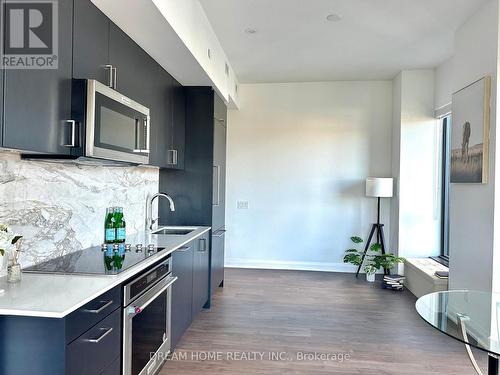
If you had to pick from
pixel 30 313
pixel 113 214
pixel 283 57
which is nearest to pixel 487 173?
pixel 283 57

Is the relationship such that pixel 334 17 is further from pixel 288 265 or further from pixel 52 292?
pixel 288 265

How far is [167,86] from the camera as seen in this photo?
335 centimetres

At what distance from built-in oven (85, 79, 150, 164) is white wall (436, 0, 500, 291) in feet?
8.80

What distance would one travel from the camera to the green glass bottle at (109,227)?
8.93ft

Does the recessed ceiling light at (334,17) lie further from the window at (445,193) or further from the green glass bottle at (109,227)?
the green glass bottle at (109,227)

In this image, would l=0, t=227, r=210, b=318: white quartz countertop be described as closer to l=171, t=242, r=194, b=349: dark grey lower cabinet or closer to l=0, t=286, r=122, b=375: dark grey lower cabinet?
l=0, t=286, r=122, b=375: dark grey lower cabinet

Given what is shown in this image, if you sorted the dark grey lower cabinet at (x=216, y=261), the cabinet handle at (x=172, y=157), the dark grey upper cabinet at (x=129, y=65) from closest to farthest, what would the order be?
the dark grey upper cabinet at (x=129, y=65), the cabinet handle at (x=172, y=157), the dark grey lower cabinet at (x=216, y=261)

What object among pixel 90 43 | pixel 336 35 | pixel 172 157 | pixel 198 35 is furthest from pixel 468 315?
pixel 336 35

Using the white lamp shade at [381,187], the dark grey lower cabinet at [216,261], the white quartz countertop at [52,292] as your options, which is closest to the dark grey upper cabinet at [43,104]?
the white quartz countertop at [52,292]

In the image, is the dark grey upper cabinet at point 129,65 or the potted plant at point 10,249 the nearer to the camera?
the potted plant at point 10,249

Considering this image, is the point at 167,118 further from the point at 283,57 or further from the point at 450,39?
the point at 450,39

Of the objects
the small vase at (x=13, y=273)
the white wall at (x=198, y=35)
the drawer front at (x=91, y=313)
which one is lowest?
the drawer front at (x=91, y=313)

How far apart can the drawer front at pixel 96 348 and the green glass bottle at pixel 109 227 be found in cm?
106

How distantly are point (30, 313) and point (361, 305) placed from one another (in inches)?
137
